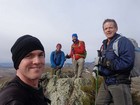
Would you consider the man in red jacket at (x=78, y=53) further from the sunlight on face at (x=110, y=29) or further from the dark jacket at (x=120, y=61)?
the dark jacket at (x=120, y=61)

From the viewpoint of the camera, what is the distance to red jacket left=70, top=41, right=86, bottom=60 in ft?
40.2

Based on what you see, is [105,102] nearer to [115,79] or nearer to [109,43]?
[115,79]

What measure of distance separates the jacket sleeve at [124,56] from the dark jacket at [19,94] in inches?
123

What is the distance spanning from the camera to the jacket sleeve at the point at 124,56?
215 inches

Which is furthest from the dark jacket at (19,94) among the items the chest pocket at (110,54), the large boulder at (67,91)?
the large boulder at (67,91)

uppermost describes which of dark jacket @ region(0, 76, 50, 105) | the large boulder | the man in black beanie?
the man in black beanie

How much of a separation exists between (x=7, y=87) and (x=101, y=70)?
374 centimetres

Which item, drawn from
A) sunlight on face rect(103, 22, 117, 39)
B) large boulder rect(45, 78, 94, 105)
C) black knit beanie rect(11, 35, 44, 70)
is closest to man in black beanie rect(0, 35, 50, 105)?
black knit beanie rect(11, 35, 44, 70)

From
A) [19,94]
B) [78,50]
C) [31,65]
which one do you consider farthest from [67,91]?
[19,94]

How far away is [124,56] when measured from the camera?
18.0 ft

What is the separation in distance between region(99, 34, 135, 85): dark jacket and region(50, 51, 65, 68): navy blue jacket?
7825 mm

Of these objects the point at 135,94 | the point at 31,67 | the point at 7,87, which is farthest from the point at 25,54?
the point at 135,94

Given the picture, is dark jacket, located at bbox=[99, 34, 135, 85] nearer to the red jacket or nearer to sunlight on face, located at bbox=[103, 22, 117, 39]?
sunlight on face, located at bbox=[103, 22, 117, 39]

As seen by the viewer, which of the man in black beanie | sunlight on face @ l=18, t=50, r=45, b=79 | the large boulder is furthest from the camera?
the large boulder
